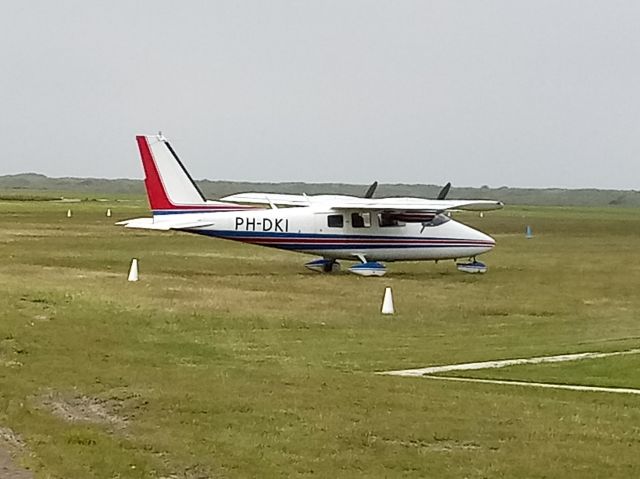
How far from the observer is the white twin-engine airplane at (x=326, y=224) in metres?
36.0

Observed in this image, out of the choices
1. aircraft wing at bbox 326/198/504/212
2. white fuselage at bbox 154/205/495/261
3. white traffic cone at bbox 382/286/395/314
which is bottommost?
white traffic cone at bbox 382/286/395/314

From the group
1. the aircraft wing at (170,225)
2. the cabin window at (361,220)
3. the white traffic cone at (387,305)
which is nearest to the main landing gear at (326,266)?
the cabin window at (361,220)

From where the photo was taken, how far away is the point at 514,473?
33.9 ft

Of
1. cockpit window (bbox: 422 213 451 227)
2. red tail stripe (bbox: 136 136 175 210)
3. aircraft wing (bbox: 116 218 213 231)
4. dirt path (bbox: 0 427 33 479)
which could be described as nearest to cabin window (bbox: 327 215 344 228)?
cockpit window (bbox: 422 213 451 227)

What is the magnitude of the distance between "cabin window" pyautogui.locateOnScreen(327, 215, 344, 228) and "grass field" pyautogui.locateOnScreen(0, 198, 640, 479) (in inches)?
67.6

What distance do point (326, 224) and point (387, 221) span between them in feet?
6.83

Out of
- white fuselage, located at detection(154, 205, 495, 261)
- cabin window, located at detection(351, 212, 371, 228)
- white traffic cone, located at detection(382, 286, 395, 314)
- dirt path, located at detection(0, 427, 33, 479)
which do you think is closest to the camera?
dirt path, located at detection(0, 427, 33, 479)

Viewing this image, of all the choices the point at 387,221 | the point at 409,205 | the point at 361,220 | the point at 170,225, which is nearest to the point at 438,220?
the point at 409,205

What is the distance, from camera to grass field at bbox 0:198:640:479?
10.9 m

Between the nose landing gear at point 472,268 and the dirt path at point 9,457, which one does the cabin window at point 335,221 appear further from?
the dirt path at point 9,457

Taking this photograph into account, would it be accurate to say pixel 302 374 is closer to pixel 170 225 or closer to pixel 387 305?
pixel 387 305

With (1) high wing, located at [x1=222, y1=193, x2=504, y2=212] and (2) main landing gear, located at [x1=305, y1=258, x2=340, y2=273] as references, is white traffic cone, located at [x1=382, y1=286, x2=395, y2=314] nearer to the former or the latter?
(1) high wing, located at [x1=222, y1=193, x2=504, y2=212]

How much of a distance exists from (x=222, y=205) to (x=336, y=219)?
3.63m

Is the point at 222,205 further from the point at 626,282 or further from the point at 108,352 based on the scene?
the point at 108,352
